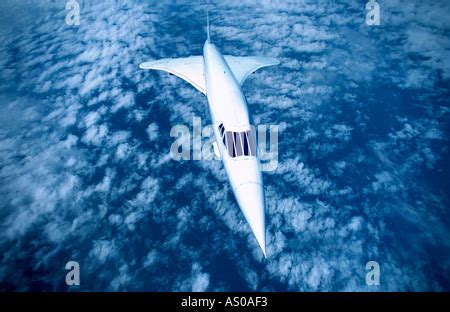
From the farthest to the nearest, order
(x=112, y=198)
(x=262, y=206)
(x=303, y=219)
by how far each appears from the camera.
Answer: (x=112, y=198) < (x=303, y=219) < (x=262, y=206)

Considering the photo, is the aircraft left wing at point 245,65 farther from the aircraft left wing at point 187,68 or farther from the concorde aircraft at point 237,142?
the aircraft left wing at point 187,68

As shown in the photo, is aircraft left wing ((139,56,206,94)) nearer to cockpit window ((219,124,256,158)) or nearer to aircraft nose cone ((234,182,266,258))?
cockpit window ((219,124,256,158))

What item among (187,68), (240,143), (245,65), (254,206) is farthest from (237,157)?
(187,68)

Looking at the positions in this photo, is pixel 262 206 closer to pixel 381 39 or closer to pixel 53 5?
pixel 381 39

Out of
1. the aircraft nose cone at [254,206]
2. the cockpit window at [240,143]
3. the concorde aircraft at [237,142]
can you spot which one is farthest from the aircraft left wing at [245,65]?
the aircraft nose cone at [254,206]

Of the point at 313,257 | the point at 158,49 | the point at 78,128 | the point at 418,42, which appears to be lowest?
the point at 313,257

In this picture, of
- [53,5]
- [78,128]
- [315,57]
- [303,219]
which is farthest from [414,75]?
[53,5]

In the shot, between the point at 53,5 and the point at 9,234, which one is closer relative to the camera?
the point at 9,234
